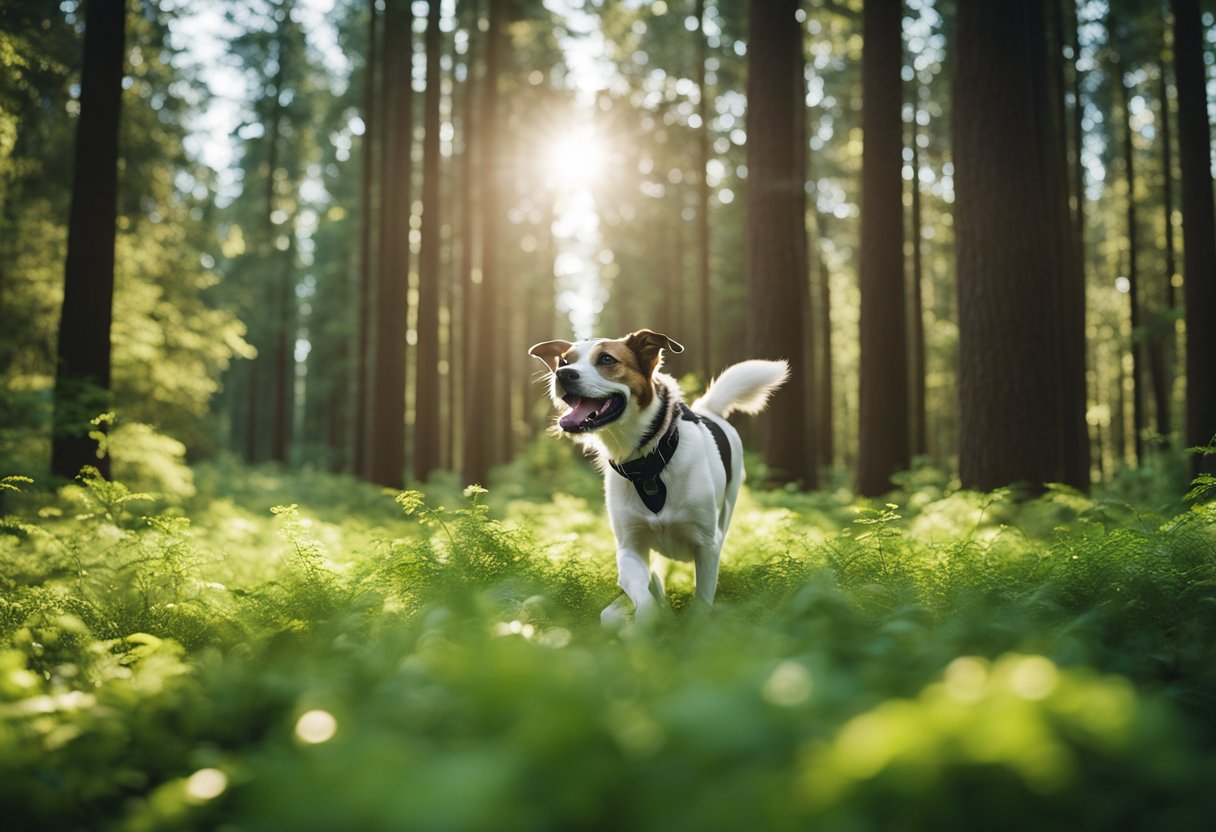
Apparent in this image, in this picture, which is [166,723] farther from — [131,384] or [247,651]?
[131,384]

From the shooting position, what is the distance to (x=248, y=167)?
97.0 feet

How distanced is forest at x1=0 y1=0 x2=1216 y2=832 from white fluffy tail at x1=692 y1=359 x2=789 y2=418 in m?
1.16

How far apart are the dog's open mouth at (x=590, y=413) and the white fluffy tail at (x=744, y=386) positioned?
1.89m

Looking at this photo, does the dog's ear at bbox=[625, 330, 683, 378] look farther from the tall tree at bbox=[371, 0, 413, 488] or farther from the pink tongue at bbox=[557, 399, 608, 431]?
the tall tree at bbox=[371, 0, 413, 488]

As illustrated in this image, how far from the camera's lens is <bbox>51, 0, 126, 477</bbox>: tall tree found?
28.5 feet

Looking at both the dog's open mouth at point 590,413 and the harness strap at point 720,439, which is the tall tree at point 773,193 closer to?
the harness strap at point 720,439

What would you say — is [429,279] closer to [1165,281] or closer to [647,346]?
[647,346]

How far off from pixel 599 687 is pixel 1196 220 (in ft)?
49.4

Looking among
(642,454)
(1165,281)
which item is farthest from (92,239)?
(1165,281)

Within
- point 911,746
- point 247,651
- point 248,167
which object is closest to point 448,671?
point 911,746

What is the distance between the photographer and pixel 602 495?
1363 cm

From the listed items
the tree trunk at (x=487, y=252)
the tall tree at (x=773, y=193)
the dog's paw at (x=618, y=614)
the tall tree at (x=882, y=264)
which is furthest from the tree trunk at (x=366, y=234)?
the dog's paw at (x=618, y=614)

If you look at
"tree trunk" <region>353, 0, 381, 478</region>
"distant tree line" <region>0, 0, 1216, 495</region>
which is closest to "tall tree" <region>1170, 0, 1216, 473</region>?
"distant tree line" <region>0, 0, 1216, 495</region>

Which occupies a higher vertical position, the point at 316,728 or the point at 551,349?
the point at 551,349
